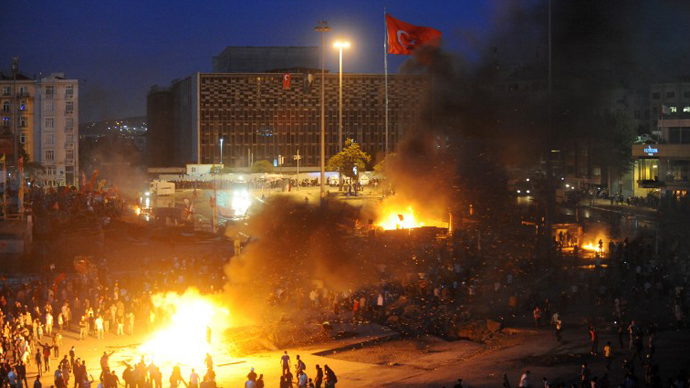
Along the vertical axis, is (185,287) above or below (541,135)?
below

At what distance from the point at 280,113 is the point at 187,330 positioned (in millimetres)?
72146

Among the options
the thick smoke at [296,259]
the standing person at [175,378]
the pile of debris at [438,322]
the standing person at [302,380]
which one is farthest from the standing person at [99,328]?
the pile of debris at [438,322]

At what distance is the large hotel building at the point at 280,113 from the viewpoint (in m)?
90.8

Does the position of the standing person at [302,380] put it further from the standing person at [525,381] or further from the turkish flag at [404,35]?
the turkish flag at [404,35]

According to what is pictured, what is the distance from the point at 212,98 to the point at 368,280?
67.3 meters

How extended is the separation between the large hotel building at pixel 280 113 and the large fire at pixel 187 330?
67197mm

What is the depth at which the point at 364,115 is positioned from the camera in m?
93.6

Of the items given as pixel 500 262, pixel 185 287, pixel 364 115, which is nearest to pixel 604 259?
pixel 500 262

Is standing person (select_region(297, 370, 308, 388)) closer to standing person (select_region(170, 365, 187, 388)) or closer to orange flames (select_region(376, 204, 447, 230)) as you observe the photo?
standing person (select_region(170, 365, 187, 388))

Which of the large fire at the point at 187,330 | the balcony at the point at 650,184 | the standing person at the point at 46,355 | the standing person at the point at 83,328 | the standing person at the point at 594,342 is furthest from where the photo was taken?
the balcony at the point at 650,184

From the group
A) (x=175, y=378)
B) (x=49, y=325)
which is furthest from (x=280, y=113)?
(x=175, y=378)

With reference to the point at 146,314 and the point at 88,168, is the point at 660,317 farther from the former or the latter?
the point at 88,168

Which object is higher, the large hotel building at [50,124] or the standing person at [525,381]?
the large hotel building at [50,124]

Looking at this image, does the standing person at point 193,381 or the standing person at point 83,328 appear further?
the standing person at point 83,328
